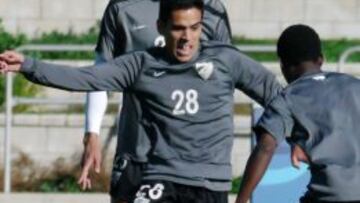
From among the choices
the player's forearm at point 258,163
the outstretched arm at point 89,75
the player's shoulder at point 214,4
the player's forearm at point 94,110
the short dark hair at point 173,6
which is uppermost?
the short dark hair at point 173,6

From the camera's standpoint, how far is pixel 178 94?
23.4 feet

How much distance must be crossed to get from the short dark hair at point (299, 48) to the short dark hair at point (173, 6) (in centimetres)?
44

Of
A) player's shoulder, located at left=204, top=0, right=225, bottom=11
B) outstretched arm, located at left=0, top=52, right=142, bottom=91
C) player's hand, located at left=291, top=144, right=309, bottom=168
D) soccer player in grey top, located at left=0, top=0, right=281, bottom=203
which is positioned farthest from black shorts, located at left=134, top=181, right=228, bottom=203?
player's shoulder, located at left=204, top=0, right=225, bottom=11

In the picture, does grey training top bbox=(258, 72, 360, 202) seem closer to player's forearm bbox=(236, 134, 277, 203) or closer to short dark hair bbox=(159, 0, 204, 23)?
player's forearm bbox=(236, 134, 277, 203)

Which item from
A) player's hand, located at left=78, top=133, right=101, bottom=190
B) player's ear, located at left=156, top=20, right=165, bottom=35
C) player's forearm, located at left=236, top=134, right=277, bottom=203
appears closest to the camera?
player's forearm, located at left=236, top=134, right=277, bottom=203

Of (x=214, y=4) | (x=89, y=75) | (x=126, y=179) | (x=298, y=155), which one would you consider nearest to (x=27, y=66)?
(x=89, y=75)

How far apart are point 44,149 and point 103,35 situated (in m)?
6.02

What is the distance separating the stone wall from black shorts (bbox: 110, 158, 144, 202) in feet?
31.1

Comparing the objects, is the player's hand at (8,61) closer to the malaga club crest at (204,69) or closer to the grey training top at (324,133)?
the malaga club crest at (204,69)

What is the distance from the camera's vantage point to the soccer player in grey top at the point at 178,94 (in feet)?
23.4

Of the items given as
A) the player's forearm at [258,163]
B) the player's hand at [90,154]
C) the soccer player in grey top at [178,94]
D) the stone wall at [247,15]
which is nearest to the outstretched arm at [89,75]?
the soccer player in grey top at [178,94]

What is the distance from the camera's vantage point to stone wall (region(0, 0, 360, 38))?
17.0 metres

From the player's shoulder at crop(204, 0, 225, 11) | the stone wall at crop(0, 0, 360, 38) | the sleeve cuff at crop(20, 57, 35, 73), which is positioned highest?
the player's shoulder at crop(204, 0, 225, 11)

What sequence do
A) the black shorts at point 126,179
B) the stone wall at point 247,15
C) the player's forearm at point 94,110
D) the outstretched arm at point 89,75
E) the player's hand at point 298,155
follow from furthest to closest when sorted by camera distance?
the stone wall at point 247,15 → the player's forearm at point 94,110 → the black shorts at point 126,179 → the outstretched arm at point 89,75 → the player's hand at point 298,155
